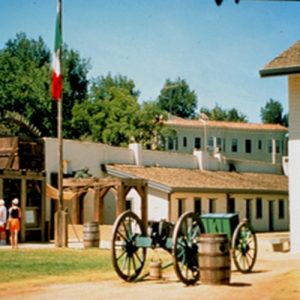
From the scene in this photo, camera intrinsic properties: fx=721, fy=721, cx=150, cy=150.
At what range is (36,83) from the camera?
59.9 metres

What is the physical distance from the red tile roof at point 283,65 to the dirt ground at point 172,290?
23.8 ft

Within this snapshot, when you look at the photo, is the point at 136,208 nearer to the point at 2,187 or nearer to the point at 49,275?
the point at 2,187

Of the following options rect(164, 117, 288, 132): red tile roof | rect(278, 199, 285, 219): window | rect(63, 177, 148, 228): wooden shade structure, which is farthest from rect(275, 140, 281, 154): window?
rect(63, 177, 148, 228): wooden shade structure

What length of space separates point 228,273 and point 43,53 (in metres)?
61.3

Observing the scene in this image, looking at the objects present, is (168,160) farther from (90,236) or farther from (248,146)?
(248,146)

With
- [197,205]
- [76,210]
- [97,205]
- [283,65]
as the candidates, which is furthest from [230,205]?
[283,65]

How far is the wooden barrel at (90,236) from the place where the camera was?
23422 mm

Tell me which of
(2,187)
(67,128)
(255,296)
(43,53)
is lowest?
(255,296)

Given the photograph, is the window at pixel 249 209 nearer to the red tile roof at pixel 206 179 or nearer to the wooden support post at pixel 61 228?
the red tile roof at pixel 206 179

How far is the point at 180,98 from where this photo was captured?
101m

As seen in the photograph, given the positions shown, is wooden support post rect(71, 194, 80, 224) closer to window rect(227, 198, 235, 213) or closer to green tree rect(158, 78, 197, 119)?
window rect(227, 198, 235, 213)

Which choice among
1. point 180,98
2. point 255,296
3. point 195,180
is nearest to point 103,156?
point 195,180

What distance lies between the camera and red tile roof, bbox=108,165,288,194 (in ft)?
124

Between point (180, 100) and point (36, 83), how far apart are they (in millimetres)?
43131
